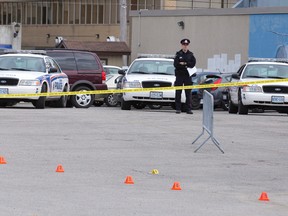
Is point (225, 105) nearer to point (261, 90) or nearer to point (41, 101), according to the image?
point (261, 90)

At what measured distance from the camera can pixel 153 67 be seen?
2947cm

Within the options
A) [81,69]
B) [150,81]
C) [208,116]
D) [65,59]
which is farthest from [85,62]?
[208,116]

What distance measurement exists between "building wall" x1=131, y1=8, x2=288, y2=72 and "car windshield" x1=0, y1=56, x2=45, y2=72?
52.1 ft

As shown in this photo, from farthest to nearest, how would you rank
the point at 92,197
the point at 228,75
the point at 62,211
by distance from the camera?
the point at 228,75 < the point at 92,197 < the point at 62,211

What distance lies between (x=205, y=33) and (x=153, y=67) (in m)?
17.2

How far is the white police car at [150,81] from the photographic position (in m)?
27.9

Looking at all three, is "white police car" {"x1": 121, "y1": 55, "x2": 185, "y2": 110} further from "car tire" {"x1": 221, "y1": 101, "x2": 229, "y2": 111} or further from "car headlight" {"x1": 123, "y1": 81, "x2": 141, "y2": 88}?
"car tire" {"x1": 221, "y1": 101, "x2": 229, "y2": 111}

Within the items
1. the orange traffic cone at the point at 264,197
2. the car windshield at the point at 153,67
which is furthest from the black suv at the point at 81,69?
the orange traffic cone at the point at 264,197

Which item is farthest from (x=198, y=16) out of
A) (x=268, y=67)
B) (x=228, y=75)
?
(x=268, y=67)

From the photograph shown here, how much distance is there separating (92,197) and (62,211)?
110 cm

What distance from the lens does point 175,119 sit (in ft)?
79.5

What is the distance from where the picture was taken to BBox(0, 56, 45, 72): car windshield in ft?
92.3

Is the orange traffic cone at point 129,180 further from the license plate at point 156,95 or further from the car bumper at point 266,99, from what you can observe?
the license plate at point 156,95

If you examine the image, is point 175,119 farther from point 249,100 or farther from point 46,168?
point 46,168
